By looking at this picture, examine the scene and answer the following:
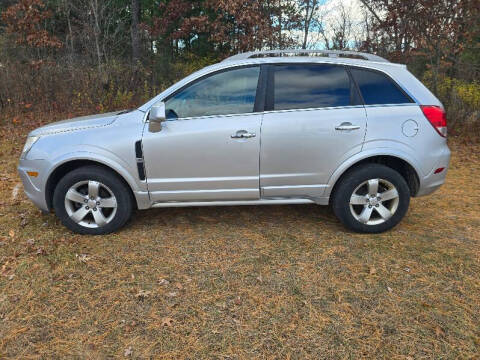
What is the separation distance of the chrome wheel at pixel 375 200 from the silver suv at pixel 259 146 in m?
0.01

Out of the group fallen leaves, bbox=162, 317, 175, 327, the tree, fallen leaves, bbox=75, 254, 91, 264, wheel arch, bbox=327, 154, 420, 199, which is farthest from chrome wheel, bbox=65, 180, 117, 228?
the tree

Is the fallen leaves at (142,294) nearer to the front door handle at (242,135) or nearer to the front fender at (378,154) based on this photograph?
the front door handle at (242,135)

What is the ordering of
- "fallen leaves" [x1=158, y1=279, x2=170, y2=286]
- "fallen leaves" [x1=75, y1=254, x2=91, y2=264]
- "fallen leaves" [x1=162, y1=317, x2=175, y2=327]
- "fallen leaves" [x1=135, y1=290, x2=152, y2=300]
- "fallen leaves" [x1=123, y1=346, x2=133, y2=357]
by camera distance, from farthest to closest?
"fallen leaves" [x1=75, y1=254, x2=91, y2=264], "fallen leaves" [x1=158, y1=279, x2=170, y2=286], "fallen leaves" [x1=135, y1=290, x2=152, y2=300], "fallen leaves" [x1=162, y1=317, x2=175, y2=327], "fallen leaves" [x1=123, y1=346, x2=133, y2=357]

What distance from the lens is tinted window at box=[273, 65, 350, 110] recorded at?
12.1 feet

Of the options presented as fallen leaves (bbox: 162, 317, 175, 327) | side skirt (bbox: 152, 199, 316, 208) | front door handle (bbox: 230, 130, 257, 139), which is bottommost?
fallen leaves (bbox: 162, 317, 175, 327)

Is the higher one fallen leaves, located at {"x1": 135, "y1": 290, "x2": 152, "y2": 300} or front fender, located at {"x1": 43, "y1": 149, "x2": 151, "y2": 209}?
front fender, located at {"x1": 43, "y1": 149, "x2": 151, "y2": 209}

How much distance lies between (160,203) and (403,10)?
9250 millimetres

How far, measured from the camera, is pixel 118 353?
231 cm

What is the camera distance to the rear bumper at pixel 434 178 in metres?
3.75

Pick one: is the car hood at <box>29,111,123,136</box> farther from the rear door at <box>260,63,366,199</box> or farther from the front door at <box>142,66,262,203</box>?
the rear door at <box>260,63,366,199</box>

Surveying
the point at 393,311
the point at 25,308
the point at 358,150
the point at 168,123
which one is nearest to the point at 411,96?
the point at 358,150

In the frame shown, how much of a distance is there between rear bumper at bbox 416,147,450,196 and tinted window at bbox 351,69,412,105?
28.2 inches

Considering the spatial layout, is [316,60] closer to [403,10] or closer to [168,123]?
[168,123]

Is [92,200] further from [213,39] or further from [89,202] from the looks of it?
[213,39]
